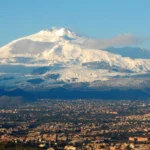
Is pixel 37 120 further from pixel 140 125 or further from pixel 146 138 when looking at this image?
pixel 146 138

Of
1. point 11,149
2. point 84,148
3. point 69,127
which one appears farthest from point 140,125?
point 11,149

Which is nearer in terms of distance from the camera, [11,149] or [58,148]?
[11,149]

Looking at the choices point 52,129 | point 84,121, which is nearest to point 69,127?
point 52,129

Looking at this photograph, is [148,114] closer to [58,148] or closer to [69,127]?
[69,127]

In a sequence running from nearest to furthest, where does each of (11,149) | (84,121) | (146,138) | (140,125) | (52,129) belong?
(11,149) → (146,138) → (52,129) → (140,125) → (84,121)

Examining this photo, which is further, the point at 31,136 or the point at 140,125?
the point at 140,125

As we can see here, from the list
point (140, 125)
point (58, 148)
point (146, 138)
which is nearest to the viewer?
point (58, 148)
